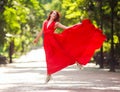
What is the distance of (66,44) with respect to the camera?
1471 cm

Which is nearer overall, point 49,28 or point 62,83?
point 49,28

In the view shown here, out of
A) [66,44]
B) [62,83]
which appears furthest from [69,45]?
[62,83]

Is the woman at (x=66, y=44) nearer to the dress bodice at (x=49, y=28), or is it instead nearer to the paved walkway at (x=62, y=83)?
the dress bodice at (x=49, y=28)

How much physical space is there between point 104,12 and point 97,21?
6.99ft

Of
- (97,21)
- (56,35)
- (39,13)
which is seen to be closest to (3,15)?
(97,21)

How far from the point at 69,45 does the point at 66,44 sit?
0.09 metres

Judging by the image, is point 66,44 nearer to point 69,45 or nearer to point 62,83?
point 69,45

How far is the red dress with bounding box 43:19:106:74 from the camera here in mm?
14570

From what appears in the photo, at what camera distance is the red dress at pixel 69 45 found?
47.8 ft

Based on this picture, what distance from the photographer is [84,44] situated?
1477 cm

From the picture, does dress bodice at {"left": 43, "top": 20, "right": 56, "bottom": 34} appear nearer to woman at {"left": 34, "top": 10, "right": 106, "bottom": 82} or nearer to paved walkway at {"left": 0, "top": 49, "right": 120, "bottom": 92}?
woman at {"left": 34, "top": 10, "right": 106, "bottom": 82}

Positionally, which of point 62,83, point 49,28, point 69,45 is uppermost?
point 49,28

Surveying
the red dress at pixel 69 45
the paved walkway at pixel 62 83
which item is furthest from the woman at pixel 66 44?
the paved walkway at pixel 62 83

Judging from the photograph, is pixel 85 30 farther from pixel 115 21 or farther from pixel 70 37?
pixel 115 21
